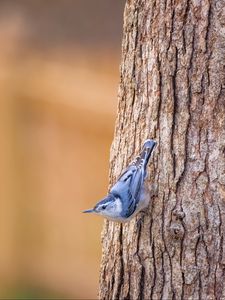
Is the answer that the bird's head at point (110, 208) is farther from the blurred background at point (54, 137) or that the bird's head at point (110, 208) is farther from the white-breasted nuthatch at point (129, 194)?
the blurred background at point (54, 137)

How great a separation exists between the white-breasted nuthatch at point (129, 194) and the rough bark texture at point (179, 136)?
54mm

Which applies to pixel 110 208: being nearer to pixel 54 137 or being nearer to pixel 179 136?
pixel 179 136

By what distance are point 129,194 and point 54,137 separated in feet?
12.2

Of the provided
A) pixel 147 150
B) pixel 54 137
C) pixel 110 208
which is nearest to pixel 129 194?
pixel 110 208

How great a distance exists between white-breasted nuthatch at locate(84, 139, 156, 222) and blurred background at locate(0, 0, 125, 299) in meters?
3.00

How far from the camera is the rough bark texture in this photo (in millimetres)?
4312

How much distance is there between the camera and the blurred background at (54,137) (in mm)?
7789

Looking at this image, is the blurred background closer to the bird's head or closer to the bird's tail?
the bird's head

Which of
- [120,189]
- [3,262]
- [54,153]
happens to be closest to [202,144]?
[120,189]

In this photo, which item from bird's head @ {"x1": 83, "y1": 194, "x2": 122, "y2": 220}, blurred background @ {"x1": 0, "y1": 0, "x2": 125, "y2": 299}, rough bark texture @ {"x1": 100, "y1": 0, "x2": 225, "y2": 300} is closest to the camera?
rough bark texture @ {"x1": 100, "y1": 0, "x2": 225, "y2": 300}

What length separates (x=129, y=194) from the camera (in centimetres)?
462

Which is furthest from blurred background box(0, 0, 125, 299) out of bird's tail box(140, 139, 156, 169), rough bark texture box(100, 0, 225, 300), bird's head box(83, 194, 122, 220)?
bird's tail box(140, 139, 156, 169)

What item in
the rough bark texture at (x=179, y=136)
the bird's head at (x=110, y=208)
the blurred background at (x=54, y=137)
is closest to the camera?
the rough bark texture at (x=179, y=136)

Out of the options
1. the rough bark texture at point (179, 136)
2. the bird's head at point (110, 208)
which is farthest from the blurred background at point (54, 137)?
the rough bark texture at point (179, 136)
